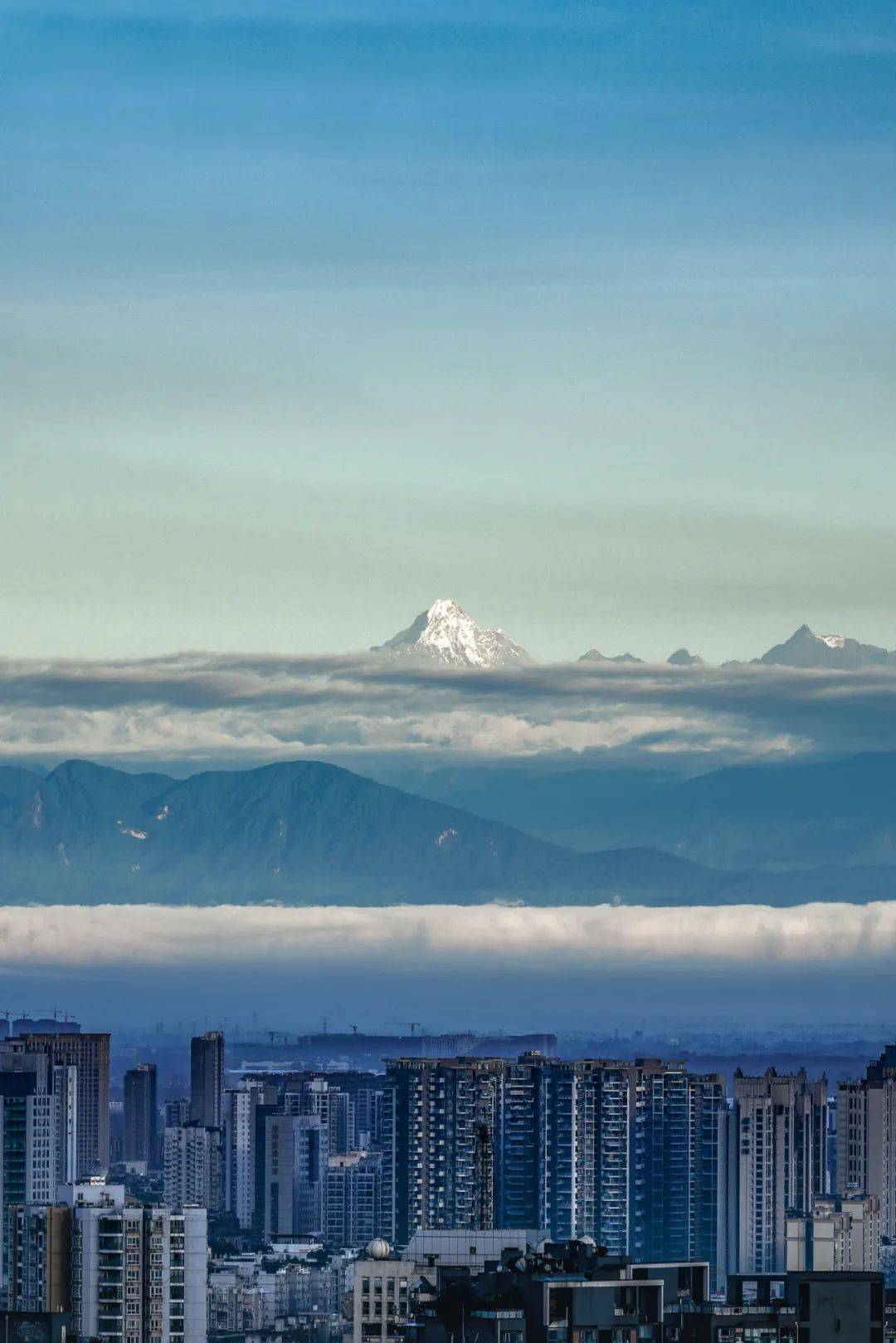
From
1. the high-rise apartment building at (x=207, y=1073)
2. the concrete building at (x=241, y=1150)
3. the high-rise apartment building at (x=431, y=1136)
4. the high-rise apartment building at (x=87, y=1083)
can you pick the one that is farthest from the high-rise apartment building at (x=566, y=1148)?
the high-rise apartment building at (x=207, y=1073)

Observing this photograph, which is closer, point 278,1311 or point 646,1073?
point 278,1311

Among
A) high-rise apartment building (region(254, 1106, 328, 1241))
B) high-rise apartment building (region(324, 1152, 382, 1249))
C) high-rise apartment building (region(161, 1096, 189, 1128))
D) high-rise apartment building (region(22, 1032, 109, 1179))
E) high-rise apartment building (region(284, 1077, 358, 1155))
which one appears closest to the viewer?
high-rise apartment building (region(324, 1152, 382, 1249))

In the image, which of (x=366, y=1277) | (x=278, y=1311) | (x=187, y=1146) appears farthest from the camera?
(x=187, y=1146)

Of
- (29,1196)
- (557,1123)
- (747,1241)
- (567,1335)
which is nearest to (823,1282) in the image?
(567,1335)

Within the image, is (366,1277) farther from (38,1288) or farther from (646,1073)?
(646,1073)

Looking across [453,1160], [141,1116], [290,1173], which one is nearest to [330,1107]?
[290,1173]

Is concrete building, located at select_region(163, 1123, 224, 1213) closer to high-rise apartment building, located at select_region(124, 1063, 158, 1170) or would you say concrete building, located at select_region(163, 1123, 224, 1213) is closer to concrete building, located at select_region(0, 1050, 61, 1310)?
high-rise apartment building, located at select_region(124, 1063, 158, 1170)

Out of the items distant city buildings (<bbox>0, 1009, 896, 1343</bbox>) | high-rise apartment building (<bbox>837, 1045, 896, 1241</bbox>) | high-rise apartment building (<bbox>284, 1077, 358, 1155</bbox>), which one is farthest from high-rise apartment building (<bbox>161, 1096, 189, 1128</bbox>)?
high-rise apartment building (<bbox>837, 1045, 896, 1241</bbox>)
